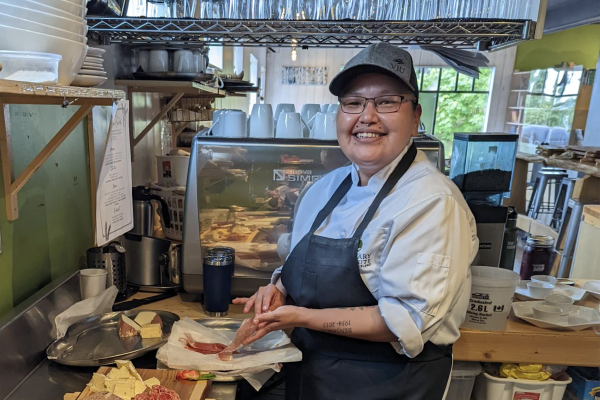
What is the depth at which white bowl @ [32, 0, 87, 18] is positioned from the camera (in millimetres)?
810

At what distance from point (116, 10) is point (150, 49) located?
0.51 metres

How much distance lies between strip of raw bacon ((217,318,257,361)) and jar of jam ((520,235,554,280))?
1.12 metres

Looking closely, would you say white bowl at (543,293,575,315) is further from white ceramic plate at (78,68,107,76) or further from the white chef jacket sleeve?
white ceramic plate at (78,68,107,76)

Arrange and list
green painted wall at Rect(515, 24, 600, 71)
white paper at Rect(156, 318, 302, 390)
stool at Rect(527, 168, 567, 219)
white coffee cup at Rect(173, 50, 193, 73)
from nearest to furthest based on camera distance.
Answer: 1. white paper at Rect(156, 318, 302, 390)
2. white coffee cup at Rect(173, 50, 193, 73)
3. stool at Rect(527, 168, 567, 219)
4. green painted wall at Rect(515, 24, 600, 71)

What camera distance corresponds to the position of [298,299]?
3.90ft

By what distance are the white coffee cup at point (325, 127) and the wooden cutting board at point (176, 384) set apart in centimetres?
90

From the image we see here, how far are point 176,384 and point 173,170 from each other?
4.50 feet

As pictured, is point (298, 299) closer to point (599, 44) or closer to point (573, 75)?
point (573, 75)

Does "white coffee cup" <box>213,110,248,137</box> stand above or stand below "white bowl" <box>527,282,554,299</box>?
above

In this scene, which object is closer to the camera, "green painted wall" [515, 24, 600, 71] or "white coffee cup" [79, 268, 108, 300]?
"white coffee cup" [79, 268, 108, 300]

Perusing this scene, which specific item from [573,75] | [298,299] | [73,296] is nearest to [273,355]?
[298,299]

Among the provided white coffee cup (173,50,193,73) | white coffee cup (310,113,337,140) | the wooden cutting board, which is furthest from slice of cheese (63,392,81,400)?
white coffee cup (173,50,193,73)

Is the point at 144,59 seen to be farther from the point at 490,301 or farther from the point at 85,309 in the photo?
the point at 490,301

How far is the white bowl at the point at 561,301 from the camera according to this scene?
4.38 ft
